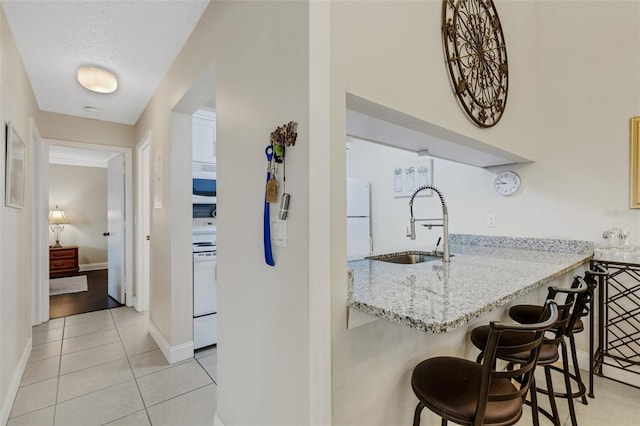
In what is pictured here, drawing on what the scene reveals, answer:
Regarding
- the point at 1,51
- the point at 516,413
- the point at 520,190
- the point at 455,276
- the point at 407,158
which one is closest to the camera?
the point at 516,413

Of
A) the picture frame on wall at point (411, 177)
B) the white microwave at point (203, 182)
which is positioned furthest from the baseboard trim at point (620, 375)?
the white microwave at point (203, 182)

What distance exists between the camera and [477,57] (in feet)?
5.80

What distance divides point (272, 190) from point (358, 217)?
107 inches

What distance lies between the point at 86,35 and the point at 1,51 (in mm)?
472

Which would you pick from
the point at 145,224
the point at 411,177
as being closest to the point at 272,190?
the point at 411,177

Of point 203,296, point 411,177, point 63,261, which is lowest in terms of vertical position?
point 63,261

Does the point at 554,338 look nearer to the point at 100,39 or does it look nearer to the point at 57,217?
the point at 100,39

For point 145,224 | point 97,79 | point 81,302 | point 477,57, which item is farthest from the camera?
point 81,302

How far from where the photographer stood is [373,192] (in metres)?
3.93

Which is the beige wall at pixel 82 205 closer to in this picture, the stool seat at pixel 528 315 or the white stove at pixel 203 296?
the white stove at pixel 203 296

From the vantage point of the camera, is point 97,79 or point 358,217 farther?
point 358,217

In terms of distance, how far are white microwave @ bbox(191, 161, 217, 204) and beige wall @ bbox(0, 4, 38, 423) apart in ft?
3.92

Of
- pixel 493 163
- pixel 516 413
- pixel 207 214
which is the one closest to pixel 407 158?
pixel 493 163

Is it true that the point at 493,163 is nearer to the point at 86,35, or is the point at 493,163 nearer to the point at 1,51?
the point at 86,35
